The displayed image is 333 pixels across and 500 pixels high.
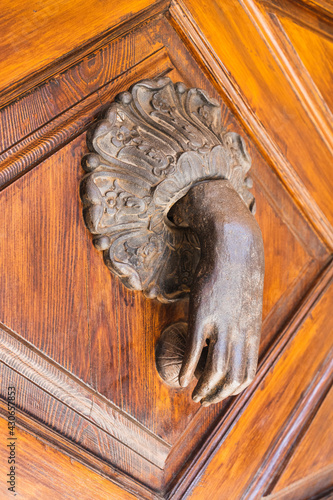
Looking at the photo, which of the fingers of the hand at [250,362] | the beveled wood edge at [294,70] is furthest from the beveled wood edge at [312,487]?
the beveled wood edge at [294,70]

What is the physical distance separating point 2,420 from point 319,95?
0.69 meters

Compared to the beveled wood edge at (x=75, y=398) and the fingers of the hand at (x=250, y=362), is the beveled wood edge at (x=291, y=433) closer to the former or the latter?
the beveled wood edge at (x=75, y=398)

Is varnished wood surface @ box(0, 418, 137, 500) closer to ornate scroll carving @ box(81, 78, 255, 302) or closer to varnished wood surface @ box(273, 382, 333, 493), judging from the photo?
ornate scroll carving @ box(81, 78, 255, 302)

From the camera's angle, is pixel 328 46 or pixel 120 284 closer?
pixel 120 284

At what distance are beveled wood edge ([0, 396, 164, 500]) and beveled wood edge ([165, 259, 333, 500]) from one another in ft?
0.15

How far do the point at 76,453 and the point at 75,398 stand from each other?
0.24ft

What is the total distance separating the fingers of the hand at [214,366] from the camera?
567 mm

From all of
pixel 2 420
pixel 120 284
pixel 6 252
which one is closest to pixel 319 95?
pixel 120 284

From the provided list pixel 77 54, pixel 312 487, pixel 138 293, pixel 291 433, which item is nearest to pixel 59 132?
pixel 77 54

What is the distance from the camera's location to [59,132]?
59 cm

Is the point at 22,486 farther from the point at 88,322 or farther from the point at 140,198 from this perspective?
the point at 140,198

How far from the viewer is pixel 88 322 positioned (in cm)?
62

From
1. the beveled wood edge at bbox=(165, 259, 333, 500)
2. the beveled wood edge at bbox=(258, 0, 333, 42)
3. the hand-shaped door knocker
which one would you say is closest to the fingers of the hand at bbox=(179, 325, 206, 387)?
the hand-shaped door knocker

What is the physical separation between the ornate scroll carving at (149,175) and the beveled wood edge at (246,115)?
3.2 inches
